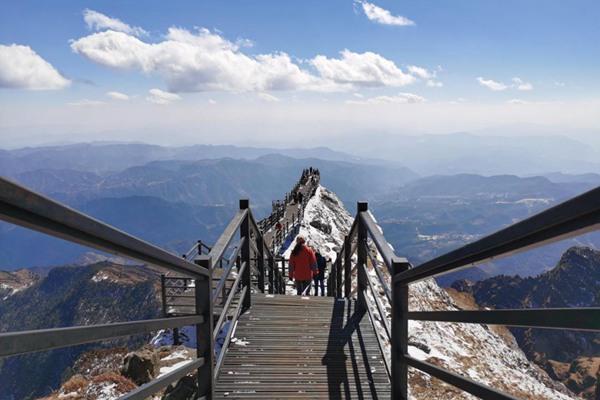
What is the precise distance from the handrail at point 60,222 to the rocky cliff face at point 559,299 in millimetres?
24888

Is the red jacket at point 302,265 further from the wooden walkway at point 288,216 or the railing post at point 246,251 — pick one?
the wooden walkway at point 288,216

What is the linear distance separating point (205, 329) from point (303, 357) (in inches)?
71.9

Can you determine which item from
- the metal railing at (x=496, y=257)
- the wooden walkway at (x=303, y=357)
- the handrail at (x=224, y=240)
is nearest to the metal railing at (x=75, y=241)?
the handrail at (x=224, y=240)

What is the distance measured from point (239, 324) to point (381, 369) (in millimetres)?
1950

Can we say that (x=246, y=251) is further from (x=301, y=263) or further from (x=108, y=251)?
(x=301, y=263)

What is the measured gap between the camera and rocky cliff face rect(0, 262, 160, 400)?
49.1 metres

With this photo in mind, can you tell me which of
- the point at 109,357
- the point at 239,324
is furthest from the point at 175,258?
the point at 109,357

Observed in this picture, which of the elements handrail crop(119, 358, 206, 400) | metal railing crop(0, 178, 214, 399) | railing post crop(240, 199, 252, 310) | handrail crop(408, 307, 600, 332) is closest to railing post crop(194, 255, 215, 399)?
handrail crop(119, 358, 206, 400)

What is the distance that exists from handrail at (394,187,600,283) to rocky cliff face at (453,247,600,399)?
78.4 ft

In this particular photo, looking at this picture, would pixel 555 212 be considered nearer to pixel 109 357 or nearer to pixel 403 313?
pixel 403 313

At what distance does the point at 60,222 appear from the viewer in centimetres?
161

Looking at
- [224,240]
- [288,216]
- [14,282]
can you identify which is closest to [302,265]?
[224,240]

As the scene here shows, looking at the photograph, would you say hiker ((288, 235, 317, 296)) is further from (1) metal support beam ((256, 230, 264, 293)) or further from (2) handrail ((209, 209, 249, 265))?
(2) handrail ((209, 209, 249, 265))

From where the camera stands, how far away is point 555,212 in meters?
1.57
